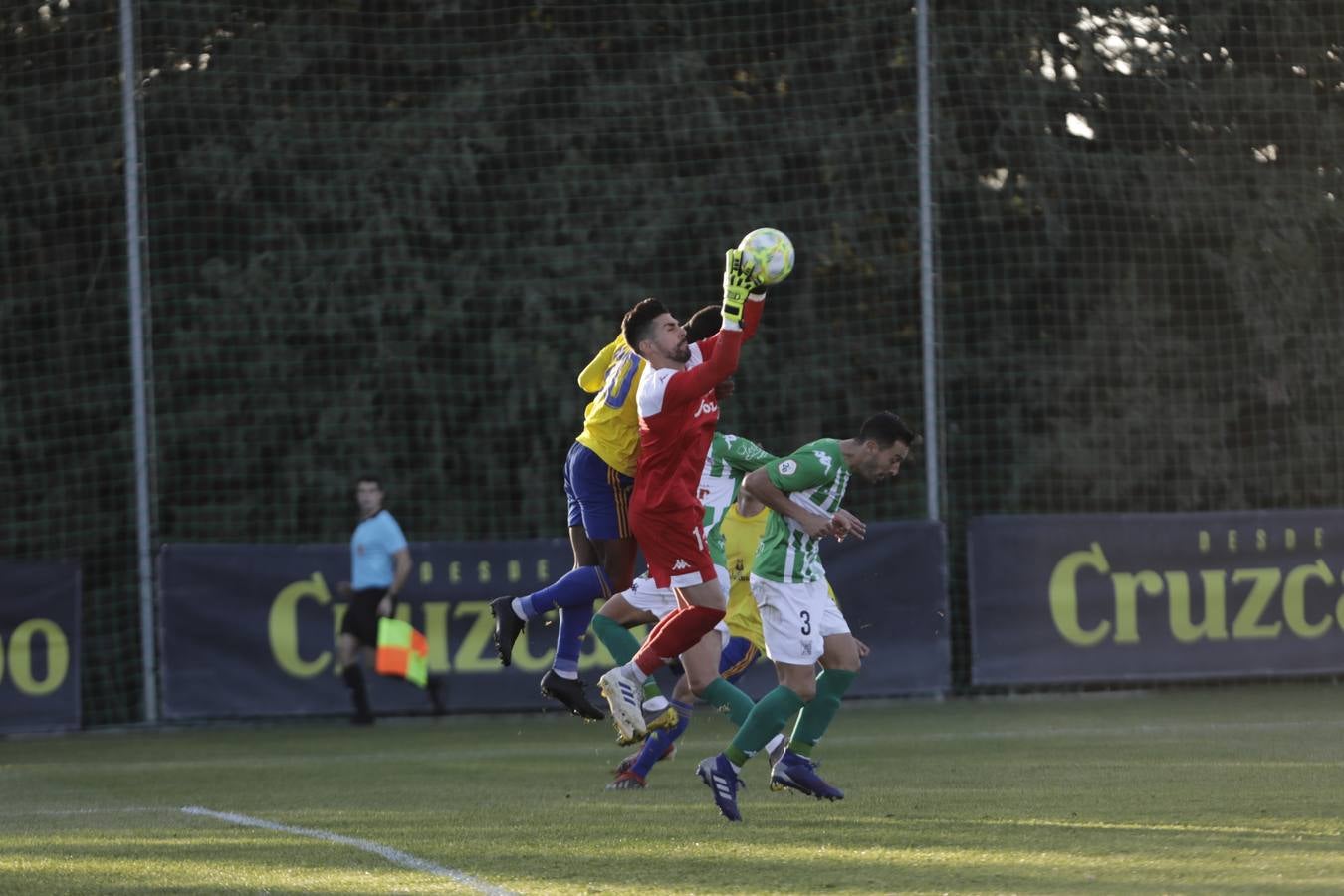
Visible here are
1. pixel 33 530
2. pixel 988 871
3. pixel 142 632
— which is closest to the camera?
pixel 988 871

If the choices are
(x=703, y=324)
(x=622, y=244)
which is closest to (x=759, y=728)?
(x=703, y=324)

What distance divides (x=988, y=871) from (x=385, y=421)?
12426 millimetres

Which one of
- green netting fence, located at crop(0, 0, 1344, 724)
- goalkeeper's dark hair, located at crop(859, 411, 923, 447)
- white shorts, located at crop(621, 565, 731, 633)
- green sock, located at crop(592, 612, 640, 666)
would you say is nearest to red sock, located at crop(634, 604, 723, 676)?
goalkeeper's dark hair, located at crop(859, 411, 923, 447)

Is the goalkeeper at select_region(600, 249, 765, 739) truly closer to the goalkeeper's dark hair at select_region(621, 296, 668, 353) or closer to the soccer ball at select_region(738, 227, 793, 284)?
the goalkeeper's dark hair at select_region(621, 296, 668, 353)

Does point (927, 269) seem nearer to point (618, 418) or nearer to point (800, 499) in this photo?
point (618, 418)

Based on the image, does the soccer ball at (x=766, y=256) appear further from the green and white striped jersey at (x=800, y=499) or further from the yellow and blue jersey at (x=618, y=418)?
the yellow and blue jersey at (x=618, y=418)

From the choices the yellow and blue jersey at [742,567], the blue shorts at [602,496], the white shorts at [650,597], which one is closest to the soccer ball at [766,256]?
the blue shorts at [602,496]

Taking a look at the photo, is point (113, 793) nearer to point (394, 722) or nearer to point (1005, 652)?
point (394, 722)

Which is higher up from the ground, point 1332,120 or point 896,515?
point 1332,120

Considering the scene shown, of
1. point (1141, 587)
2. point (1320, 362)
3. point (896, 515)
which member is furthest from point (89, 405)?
point (1320, 362)

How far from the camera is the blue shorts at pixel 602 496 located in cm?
984

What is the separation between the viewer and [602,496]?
32.3ft

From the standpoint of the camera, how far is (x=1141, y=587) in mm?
16125

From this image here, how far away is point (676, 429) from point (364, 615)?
23.7ft
